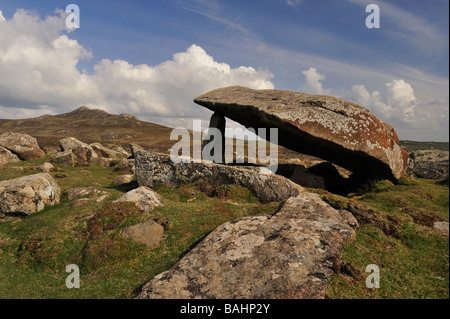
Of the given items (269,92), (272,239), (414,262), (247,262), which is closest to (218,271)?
(247,262)

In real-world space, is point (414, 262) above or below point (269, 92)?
below

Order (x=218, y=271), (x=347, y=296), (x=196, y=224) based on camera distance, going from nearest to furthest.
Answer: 1. (x=347, y=296)
2. (x=218, y=271)
3. (x=196, y=224)

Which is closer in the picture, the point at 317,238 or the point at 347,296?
the point at 347,296

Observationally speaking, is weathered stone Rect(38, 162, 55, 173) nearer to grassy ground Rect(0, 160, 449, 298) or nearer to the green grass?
grassy ground Rect(0, 160, 449, 298)

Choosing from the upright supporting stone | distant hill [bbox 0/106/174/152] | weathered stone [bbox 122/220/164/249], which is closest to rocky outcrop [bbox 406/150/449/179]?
the upright supporting stone

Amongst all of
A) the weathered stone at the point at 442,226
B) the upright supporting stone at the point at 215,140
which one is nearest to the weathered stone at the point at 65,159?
the upright supporting stone at the point at 215,140

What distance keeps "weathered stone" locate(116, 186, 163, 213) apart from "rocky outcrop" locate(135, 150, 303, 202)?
3.88 m

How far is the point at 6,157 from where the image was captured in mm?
28703

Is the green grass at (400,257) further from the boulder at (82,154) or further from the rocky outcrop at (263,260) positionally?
the boulder at (82,154)

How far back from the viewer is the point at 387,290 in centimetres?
744

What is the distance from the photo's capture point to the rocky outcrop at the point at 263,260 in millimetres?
7109

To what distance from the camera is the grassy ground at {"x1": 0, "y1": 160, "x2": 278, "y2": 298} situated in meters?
9.14

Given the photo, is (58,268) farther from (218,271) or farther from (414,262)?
(414,262)
